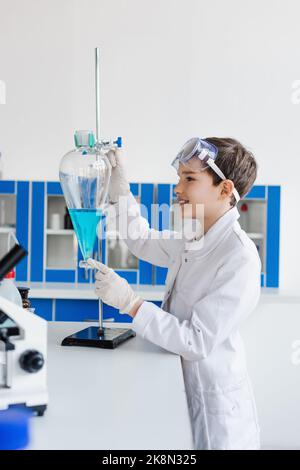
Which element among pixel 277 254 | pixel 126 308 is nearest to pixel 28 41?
pixel 277 254

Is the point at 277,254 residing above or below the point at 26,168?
below

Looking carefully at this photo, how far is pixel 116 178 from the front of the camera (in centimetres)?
202

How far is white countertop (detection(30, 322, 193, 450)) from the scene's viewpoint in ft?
3.07

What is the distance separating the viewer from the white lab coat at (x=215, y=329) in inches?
58.6

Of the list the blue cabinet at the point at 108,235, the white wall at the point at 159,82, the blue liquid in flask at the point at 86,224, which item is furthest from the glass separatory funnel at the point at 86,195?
the white wall at the point at 159,82

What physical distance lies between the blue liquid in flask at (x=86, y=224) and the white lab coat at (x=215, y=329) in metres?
→ 0.26

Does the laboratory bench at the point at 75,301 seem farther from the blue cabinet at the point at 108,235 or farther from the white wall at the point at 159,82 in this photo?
the white wall at the point at 159,82

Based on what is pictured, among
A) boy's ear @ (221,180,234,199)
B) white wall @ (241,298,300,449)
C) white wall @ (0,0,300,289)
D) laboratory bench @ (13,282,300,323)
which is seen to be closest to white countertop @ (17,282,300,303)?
laboratory bench @ (13,282,300,323)

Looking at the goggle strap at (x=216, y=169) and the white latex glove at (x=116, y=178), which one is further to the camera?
the white latex glove at (x=116, y=178)

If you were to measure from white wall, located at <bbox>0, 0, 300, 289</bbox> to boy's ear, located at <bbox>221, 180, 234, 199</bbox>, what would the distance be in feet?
7.23

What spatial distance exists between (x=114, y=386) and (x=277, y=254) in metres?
2.55

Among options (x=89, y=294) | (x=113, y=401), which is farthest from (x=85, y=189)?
(x=89, y=294)

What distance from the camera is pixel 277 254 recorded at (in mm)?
3582
